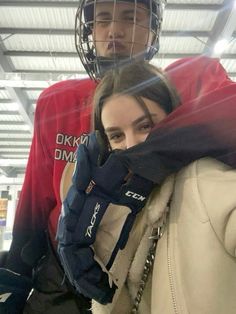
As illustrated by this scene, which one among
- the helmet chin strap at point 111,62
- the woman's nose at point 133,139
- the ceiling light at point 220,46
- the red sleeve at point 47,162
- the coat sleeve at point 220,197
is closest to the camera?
the coat sleeve at point 220,197

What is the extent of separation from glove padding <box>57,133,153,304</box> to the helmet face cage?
37cm

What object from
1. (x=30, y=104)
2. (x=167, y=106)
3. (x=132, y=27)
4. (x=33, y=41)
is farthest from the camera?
(x=30, y=104)

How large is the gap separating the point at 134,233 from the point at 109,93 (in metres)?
0.29

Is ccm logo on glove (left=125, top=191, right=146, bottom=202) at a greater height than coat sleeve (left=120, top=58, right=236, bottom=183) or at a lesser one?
lesser

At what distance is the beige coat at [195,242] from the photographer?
42 centimetres

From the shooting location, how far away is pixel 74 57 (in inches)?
148

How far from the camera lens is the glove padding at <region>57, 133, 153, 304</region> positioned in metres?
0.50

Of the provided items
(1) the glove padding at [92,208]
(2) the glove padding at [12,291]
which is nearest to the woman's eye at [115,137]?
(1) the glove padding at [92,208]

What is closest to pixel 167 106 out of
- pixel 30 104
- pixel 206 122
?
pixel 206 122

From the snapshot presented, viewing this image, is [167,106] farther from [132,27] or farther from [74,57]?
[74,57]

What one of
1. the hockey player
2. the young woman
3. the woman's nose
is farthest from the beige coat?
the hockey player

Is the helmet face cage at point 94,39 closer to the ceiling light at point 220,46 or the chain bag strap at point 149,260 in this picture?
the chain bag strap at point 149,260

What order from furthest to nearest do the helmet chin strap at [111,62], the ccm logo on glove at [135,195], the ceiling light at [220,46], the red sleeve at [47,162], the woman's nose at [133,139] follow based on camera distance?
the ceiling light at [220,46]
the red sleeve at [47,162]
the helmet chin strap at [111,62]
the woman's nose at [133,139]
the ccm logo on glove at [135,195]

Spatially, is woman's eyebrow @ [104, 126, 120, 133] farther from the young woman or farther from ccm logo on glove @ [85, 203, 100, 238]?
ccm logo on glove @ [85, 203, 100, 238]
